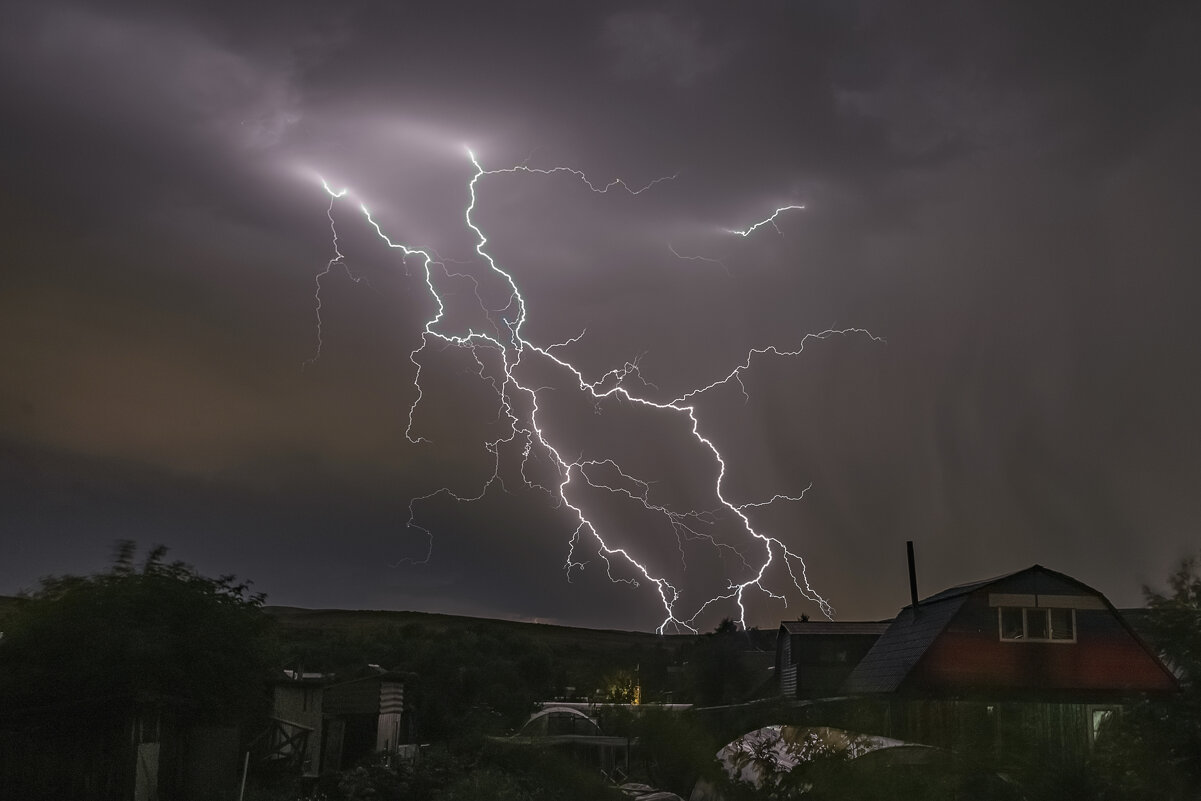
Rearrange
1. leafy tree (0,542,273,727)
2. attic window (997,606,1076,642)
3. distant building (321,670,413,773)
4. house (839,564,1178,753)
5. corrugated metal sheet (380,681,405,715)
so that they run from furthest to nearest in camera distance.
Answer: attic window (997,606,1076,642) → corrugated metal sheet (380,681,405,715) → house (839,564,1178,753) → distant building (321,670,413,773) → leafy tree (0,542,273,727)

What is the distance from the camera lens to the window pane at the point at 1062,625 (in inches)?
1062

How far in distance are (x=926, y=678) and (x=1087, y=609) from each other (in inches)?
202

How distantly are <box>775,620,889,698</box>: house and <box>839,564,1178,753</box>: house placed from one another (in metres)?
8.63

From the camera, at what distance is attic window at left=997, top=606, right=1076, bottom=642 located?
1060 inches

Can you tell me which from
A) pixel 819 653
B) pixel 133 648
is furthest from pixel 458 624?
pixel 133 648

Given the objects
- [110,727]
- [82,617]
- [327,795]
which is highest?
[82,617]

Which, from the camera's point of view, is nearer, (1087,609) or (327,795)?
(327,795)

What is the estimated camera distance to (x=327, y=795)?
1905 cm

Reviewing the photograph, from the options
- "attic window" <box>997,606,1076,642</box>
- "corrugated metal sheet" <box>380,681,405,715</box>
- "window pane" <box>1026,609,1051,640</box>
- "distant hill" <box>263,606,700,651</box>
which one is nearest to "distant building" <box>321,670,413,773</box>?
"corrugated metal sheet" <box>380,681,405,715</box>

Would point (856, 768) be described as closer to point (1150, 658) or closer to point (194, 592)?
point (194, 592)

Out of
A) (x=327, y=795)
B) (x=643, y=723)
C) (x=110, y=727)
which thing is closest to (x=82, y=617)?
(x=110, y=727)

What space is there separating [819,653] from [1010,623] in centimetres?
1075

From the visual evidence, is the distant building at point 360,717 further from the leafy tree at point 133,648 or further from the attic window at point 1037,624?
the attic window at point 1037,624

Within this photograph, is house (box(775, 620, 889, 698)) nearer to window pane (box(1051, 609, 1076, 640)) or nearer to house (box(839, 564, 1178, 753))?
house (box(839, 564, 1178, 753))
